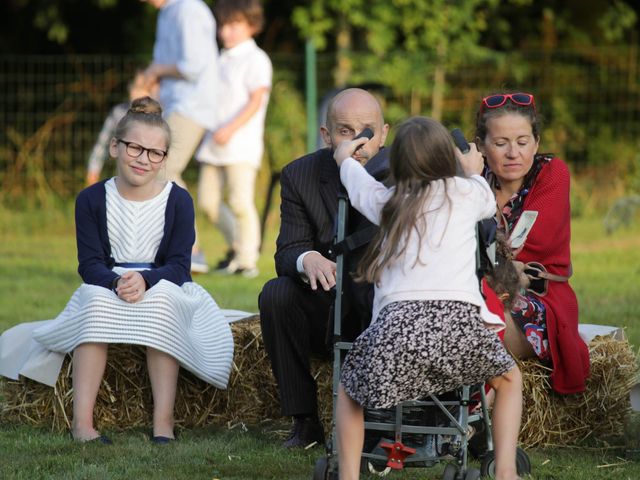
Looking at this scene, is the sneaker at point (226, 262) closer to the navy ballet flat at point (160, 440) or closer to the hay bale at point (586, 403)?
the navy ballet flat at point (160, 440)

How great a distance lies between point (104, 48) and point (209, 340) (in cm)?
1366

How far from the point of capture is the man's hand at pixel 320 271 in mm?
4164

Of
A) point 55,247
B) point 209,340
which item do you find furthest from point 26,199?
point 209,340

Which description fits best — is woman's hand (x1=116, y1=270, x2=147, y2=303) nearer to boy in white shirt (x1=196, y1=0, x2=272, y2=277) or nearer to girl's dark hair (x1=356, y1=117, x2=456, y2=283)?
girl's dark hair (x1=356, y1=117, x2=456, y2=283)

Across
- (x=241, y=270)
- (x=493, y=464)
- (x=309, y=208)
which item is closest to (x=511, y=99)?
(x=309, y=208)

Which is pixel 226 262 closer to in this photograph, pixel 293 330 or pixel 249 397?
pixel 249 397

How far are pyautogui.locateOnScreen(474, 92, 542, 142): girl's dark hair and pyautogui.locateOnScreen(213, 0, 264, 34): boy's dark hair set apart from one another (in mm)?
4791

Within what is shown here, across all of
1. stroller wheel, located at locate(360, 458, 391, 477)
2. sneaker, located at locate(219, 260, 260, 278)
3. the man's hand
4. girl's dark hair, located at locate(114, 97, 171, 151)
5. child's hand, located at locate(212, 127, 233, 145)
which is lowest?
stroller wheel, located at locate(360, 458, 391, 477)

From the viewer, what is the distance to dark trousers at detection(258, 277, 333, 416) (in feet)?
14.9

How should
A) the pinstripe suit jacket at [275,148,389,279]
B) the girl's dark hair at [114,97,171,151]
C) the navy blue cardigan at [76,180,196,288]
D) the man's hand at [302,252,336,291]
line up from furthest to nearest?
the girl's dark hair at [114,97,171,151] → the navy blue cardigan at [76,180,196,288] → the pinstripe suit jacket at [275,148,389,279] → the man's hand at [302,252,336,291]

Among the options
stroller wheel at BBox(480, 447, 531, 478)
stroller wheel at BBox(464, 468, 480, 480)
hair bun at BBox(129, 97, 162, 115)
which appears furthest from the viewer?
hair bun at BBox(129, 97, 162, 115)

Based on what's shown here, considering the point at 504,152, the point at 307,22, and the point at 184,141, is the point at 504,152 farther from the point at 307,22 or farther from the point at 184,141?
the point at 307,22

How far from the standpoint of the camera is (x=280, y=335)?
457 centimetres

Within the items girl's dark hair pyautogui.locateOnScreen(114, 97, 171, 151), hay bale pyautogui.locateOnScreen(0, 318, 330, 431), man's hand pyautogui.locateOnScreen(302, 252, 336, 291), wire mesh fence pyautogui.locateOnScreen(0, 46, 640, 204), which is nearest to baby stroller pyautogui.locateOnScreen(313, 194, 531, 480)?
man's hand pyautogui.locateOnScreen(302, 252, 336, 291)
